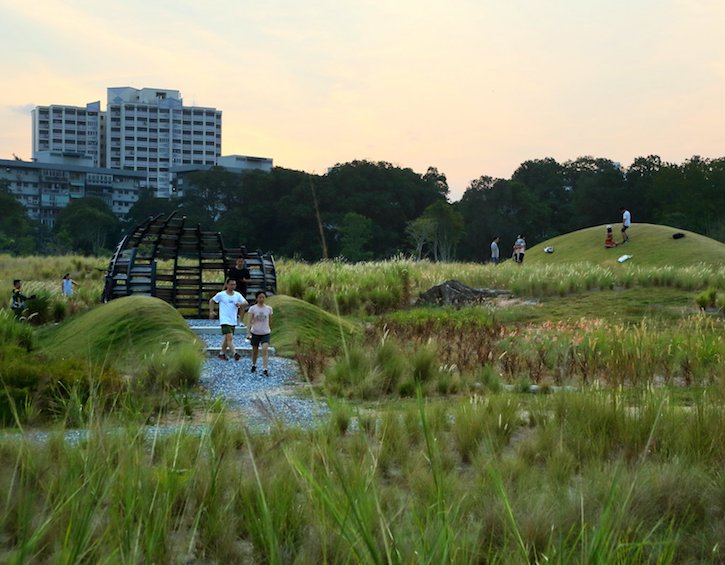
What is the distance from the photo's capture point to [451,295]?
21.6m

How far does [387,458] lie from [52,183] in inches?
4590

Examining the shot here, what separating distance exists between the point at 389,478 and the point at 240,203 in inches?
2707

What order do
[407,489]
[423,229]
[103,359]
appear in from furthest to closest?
[423,229]
[103,359]
[407,489]

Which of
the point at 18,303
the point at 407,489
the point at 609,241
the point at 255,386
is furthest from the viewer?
the point at 609,241

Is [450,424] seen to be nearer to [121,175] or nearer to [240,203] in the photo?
[240,203]

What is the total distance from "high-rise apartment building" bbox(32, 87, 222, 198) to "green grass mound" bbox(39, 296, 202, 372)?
13046cm

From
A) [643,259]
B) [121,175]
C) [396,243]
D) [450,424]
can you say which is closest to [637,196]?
[396,243]

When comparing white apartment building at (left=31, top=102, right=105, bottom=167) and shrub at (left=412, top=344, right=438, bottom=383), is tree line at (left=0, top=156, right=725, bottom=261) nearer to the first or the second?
shrub at (left=412, top=344, right=438, bottom=383)

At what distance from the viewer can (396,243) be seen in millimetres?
63938

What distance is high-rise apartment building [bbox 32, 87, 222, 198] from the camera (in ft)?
484

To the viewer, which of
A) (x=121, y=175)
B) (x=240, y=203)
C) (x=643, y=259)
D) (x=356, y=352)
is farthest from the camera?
(x=121, y=175)

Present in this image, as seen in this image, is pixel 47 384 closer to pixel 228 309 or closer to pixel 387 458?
pixel 387 458

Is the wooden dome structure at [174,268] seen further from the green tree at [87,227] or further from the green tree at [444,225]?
the green tree at [87,227]

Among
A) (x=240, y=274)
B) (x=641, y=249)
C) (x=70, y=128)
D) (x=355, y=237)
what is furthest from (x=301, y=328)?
(x=70, y=128)
